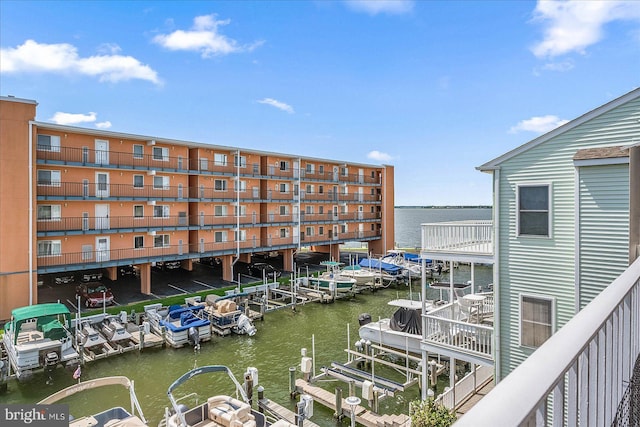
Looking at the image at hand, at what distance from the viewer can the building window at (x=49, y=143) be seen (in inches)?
1008

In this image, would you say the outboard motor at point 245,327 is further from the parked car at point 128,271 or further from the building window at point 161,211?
the parked car at point 128,271

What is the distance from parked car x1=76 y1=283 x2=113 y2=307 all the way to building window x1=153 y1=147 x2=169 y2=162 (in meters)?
10.5

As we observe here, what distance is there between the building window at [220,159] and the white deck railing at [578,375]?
34.1 m

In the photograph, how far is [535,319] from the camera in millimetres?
12383

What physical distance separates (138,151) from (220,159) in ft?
22.7

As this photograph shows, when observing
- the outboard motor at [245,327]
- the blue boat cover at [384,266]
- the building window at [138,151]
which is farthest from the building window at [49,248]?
the blue boat cover at [384,266]

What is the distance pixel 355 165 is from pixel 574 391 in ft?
150

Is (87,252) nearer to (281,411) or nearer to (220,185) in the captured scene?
(220,185)

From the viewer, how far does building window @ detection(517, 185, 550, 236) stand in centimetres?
1223

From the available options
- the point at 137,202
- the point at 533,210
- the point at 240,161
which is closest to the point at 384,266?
the point at 240,161

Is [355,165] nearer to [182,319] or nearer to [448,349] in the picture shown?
[182,319]

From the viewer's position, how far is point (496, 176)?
43.1ft

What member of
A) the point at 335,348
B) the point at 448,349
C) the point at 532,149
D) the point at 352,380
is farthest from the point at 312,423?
the point at 532,149

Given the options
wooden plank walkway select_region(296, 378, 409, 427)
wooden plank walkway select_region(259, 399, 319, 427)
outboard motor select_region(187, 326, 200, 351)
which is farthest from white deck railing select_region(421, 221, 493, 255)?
outboard motor select_region(187, 326, 200, 351)
